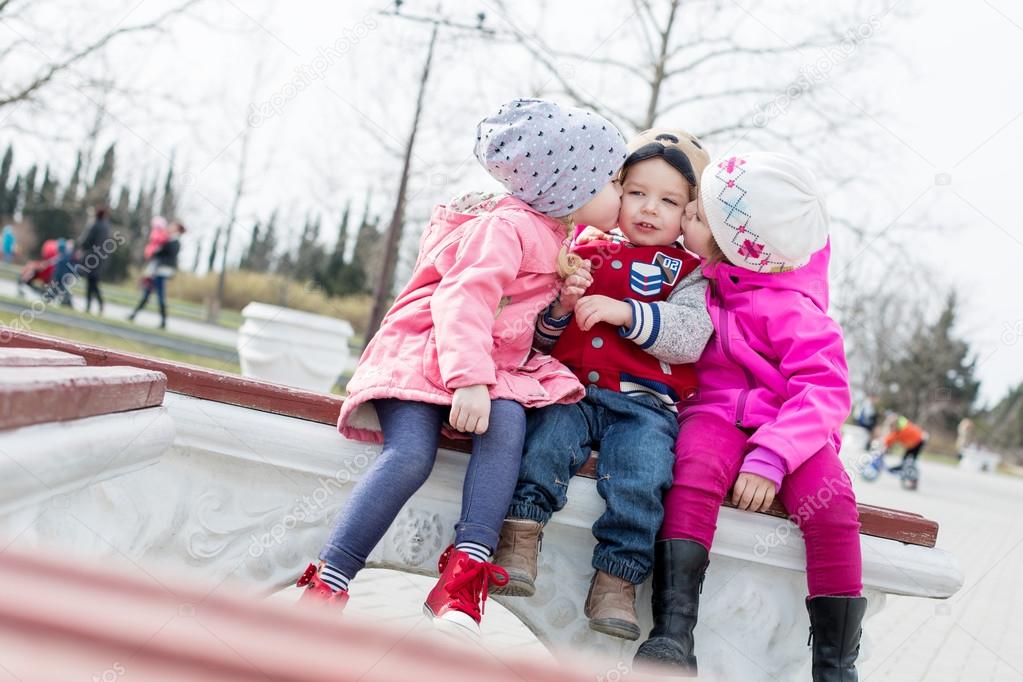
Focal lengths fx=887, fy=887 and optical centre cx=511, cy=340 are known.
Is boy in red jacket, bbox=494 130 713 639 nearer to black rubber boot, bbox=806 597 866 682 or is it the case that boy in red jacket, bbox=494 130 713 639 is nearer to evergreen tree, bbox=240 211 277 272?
black rubber boot, bbox=806 597 866 682

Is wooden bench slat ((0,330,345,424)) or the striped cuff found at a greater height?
the striped cuff

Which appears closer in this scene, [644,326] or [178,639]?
[178,639]

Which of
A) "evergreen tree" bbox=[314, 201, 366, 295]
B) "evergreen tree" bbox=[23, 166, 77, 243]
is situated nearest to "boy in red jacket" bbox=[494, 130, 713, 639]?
"evergreen tree" bbox=[314, 201, 366, 295]

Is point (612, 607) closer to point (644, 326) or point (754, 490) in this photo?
point (754, 490)

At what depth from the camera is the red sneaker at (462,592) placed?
1.96 m

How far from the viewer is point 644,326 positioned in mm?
2480

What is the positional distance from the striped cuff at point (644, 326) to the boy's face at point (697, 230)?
0.32m

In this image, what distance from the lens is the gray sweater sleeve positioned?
8.16 feet

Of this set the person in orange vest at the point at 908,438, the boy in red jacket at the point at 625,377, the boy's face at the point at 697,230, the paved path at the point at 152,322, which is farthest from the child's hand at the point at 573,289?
the person in orange vest at the point at 908,438

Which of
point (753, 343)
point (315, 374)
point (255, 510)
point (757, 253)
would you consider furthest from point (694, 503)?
point (315, 374)

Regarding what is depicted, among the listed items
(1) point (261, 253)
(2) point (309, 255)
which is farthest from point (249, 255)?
(2) point (309, 255)

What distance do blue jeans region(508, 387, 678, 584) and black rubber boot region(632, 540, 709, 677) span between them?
4 centimetres

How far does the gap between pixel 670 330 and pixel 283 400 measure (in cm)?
109

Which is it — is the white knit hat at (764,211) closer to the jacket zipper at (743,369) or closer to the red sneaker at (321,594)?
the jacket zipper at (743,369)
